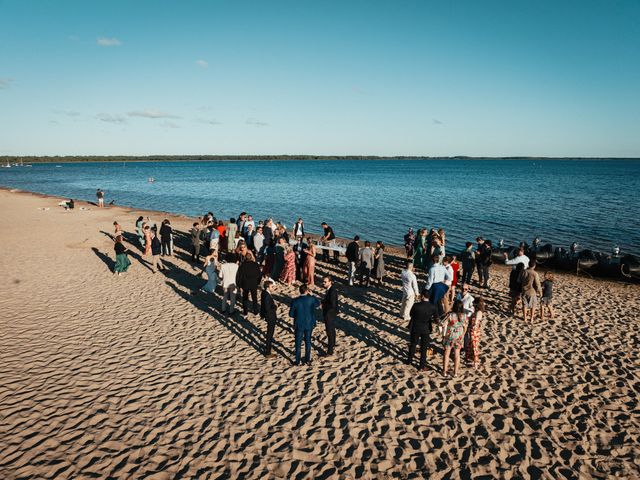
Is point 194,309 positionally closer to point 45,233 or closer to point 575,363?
point 575,363

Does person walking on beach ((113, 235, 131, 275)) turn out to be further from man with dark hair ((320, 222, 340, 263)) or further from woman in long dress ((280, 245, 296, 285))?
man with dark hair ((320, 222, 340, 263))

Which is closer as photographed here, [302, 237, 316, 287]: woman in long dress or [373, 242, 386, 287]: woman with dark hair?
[302, 237, 316, 287]: woman in long dress

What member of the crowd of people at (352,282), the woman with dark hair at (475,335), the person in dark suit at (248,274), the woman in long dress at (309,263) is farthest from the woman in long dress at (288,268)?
the woman with dark hair at (475,335)

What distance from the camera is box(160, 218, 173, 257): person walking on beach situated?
16094mm

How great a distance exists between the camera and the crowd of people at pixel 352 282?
751 cm

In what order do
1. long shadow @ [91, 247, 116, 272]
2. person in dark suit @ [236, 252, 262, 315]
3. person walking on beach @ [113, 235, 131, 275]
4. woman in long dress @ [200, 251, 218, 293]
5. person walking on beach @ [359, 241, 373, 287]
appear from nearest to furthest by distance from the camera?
person in dark suit @ [236, 252, 262, 315], woman in long dress @ [200, 251, 218, 293], person walking on beach @ [359, 241, 373, 287], person walking on beach @ [113, 235, 131, 275], long shadow @ [91, 247, 116, 272]

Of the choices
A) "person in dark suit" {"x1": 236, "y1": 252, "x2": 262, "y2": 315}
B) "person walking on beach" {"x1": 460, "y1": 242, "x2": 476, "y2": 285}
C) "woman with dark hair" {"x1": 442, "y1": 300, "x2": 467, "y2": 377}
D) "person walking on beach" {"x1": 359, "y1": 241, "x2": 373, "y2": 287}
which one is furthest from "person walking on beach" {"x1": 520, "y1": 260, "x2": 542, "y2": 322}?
"person in dark suit" {"x1": 236, "y1": 252, "x2": 262, "y2": 315}

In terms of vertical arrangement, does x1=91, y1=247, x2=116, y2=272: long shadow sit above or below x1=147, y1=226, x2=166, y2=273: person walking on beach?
below

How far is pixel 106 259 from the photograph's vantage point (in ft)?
Answer: 53.8

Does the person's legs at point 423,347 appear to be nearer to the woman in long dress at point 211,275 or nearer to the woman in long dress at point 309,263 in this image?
the woman in long dress at point 309,263

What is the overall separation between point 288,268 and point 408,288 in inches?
188

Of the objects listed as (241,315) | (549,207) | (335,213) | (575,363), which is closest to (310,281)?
(241,315)

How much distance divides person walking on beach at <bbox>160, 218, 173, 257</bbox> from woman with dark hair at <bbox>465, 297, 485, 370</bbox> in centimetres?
1280

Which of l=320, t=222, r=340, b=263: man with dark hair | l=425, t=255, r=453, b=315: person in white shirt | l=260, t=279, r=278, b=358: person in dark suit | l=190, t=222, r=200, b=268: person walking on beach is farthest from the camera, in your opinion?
l=190, t=222, r=200, b=268: person walking on beach
